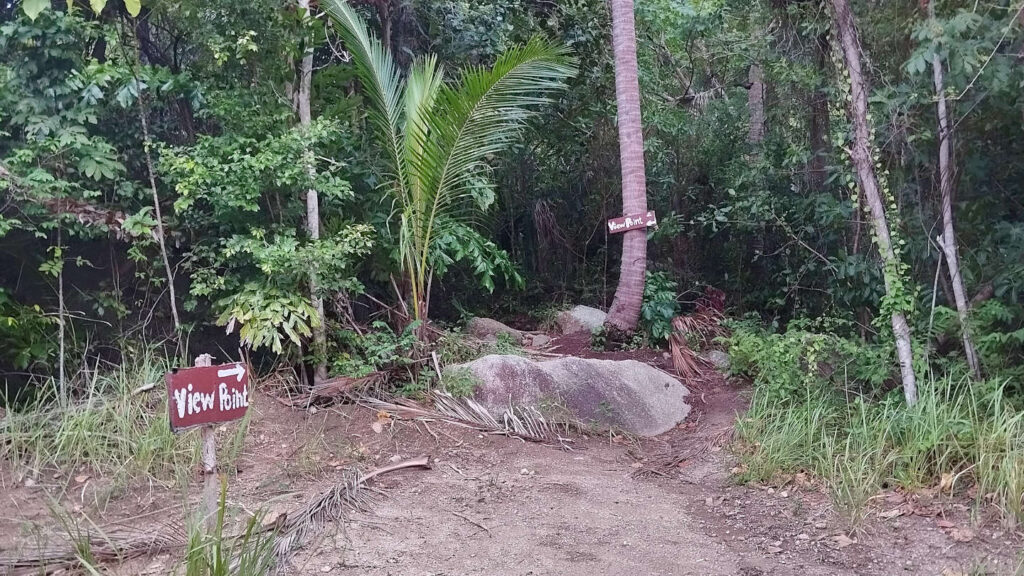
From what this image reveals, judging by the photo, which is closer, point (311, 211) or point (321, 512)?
point (321, 512)

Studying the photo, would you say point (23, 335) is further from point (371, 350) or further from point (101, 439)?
point (371, 350)

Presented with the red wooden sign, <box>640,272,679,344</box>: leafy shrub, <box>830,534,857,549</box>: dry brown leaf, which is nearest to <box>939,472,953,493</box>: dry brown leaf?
<box>830,534,857,549</box>: dry brown leaf

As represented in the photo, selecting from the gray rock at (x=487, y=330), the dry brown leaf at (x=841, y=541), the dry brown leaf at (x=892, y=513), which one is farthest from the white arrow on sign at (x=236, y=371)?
the gray rock at (x=487, y=330)

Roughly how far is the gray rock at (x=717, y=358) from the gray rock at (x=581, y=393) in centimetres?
86

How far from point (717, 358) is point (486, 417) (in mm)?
2788

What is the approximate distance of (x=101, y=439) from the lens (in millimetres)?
4785

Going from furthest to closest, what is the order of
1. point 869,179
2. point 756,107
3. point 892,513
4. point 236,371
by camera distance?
point 756,107 → point 869,179 → point 892,513 → point 236,371

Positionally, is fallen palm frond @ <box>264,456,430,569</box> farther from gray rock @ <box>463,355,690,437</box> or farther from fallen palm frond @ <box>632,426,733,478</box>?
fallen palm frond @ <box>632,426,733,478</box>

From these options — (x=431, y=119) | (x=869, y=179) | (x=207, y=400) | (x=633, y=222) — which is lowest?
(x=207, y=400)

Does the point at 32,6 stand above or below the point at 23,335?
above

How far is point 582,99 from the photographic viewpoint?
355 inches

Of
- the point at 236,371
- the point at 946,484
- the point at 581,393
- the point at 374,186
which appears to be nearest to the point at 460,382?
the point at 581,393

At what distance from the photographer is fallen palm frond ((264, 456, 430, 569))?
12.0ft

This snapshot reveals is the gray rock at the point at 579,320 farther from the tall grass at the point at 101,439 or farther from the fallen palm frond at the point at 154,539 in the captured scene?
the tall grass at the point at 101,439
